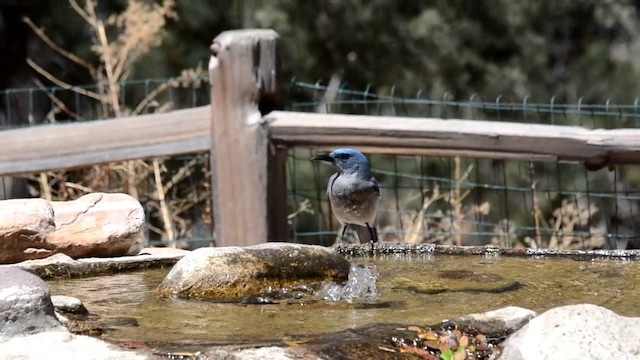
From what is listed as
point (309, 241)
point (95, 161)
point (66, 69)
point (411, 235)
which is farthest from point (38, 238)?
point (66, 69)

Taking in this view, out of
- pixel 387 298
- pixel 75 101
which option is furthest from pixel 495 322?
pixel 75 101

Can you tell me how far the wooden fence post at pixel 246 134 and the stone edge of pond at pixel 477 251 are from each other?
82cm

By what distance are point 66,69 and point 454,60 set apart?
11.0ft

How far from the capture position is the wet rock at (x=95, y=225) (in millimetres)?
3549

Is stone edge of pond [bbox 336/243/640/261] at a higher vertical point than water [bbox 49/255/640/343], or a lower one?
higher

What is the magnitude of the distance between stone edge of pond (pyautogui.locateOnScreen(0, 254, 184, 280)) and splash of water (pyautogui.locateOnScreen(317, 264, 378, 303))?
0.63 metres

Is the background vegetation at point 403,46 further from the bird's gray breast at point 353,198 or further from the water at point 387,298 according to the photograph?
the water at point 387,298

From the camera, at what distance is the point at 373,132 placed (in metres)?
4.60

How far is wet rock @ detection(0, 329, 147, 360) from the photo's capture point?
227 cm

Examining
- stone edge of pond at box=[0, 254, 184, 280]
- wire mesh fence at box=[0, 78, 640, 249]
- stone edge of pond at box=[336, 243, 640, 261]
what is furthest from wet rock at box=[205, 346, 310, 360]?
wire mesh fence at box=[0, 78, 640, 249]

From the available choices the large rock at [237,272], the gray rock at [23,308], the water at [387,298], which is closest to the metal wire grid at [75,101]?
the water at [387,298]

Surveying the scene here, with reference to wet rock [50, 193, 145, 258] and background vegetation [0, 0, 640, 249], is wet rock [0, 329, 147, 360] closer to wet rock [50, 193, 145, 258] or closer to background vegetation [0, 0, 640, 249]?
wet rock [50, 193, 145, 258]

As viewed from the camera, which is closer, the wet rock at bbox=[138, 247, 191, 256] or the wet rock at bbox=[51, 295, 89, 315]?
the wet rock at bbox=[51, 295, 89, 315]

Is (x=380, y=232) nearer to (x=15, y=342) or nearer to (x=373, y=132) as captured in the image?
(x=373, y=132)
